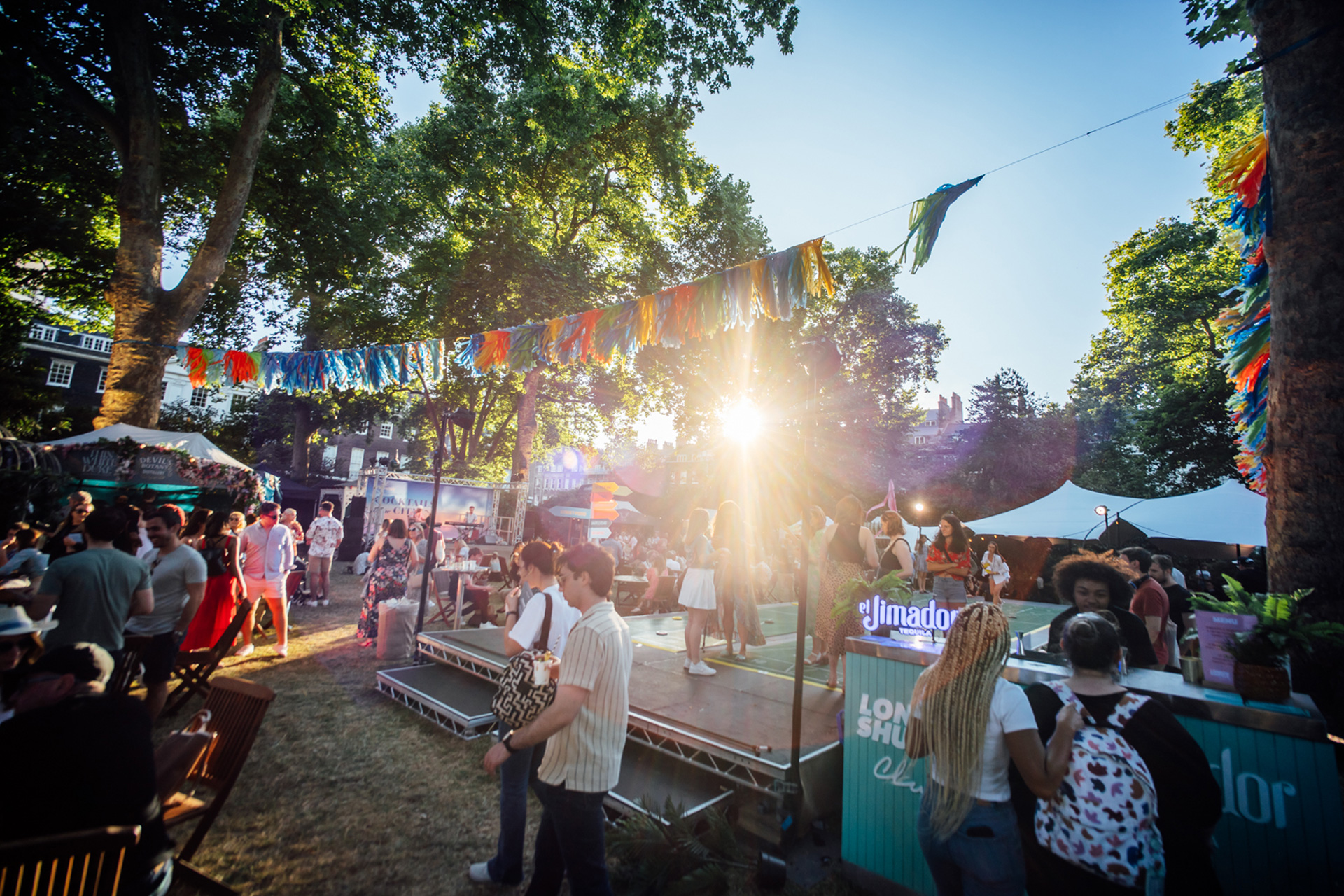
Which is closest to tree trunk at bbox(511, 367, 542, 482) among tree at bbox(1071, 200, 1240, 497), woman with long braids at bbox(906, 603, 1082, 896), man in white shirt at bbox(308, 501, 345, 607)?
man in white shirt at bbox(308, 501, 345, 607)

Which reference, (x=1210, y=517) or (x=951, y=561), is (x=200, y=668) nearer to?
(x=951, y=561)

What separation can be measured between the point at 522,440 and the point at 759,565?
13055 mm

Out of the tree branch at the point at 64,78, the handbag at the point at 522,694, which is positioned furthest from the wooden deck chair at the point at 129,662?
the tree branch at the point at 64,78

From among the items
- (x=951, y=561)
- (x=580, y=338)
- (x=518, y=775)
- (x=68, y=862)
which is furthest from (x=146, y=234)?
(x=951, y=561)

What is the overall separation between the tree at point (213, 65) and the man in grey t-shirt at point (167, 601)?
6.87m

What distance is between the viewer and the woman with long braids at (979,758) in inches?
79.2

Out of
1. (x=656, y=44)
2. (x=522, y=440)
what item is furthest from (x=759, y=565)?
(x=522, y=440)

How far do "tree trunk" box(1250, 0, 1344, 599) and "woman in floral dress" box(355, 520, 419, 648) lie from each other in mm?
9001

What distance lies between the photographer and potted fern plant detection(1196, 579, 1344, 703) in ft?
7.84

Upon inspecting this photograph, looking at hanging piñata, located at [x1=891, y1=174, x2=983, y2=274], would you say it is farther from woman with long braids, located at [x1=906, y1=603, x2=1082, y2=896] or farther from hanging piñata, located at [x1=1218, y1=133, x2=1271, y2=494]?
woman with long braids, located at [x1=906, y1=603, x2=1082, y2=896]

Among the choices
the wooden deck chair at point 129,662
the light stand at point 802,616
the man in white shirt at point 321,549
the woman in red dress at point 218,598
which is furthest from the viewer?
the man in white shirt at point 321,549

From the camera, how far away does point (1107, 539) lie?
1401cm

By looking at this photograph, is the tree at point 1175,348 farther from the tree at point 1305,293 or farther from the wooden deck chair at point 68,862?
the wooden deck chair at point 68,862

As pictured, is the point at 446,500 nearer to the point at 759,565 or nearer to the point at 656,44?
the point at 759,565
